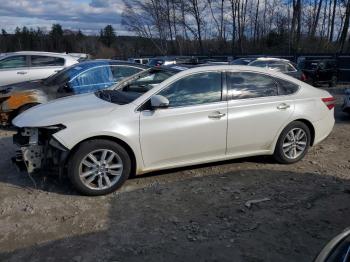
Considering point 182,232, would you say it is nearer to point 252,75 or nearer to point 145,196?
point 145,196

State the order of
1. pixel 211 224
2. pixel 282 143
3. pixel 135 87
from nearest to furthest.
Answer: pixel 211 224 < pixel 135 87 < pixel 282 143

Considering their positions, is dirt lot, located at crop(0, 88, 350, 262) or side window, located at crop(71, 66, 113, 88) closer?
dirt lot, located at crop(0, 88, 350, 262)

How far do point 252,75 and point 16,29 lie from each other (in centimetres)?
9139

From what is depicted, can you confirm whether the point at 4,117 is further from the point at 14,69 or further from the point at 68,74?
the point at 14,69

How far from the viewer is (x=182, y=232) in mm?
4246

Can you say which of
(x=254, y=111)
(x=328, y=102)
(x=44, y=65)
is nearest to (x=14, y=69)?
(x=44, y=65)

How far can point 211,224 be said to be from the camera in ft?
14.5

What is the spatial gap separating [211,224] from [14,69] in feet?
31.7

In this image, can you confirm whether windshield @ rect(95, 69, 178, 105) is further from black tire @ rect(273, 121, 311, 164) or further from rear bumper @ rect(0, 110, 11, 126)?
rear bumper @ rect(0, 110, 11, 126)

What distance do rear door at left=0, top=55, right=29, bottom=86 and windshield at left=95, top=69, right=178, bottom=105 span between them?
22.5 feet

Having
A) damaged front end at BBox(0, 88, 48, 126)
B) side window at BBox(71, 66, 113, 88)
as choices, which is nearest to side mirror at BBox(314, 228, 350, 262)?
side window at BBox(71, 66, 113, 88)

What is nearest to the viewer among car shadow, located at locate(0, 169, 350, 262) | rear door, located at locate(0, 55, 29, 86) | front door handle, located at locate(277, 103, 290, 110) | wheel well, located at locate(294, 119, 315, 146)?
car shadow, located at locate(0, 169, 350, 262)

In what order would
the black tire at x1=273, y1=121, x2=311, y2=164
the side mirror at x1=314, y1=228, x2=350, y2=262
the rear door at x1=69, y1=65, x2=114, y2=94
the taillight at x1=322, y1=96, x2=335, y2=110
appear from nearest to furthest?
the side mirror at x1=314, y1=228, x2=350, y2=262 < the black tire at x1=273, y1=121, x2=311, y2=164 < the taillight at x1=322, y1=96, x2=335, y2=110 < the rear door at x1=69, y1=65, x2=114, y2=94

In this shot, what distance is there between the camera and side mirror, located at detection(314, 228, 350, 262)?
2166 millimetres
